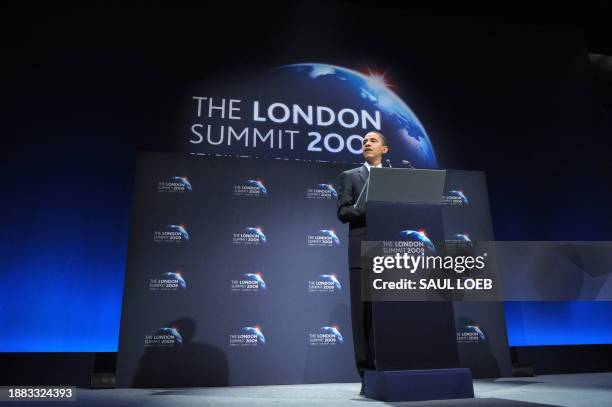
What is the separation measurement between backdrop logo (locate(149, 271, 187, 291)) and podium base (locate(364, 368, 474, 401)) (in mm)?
1826

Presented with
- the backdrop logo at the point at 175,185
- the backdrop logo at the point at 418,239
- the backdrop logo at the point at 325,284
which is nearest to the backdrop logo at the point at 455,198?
the backdrop logo at the point at 325,284

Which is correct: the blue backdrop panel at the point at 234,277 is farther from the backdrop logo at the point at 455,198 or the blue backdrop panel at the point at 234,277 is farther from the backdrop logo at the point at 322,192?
the backdrop logo at the point at 455,198

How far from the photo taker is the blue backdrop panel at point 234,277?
3400mm

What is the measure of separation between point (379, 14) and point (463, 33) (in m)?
1.06

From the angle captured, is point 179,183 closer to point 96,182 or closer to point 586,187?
point 96,182

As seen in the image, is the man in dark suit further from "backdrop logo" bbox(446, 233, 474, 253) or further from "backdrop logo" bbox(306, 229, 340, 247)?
"backdrop logo" bbox(446, 233, 474, 253)

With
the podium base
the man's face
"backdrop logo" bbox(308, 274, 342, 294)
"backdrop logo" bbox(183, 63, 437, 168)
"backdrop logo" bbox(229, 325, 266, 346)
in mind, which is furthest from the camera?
"backdrop logo" bbox(183, 63, 437, 168)

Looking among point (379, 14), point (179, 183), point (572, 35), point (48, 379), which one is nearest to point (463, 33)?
point (379, 14)

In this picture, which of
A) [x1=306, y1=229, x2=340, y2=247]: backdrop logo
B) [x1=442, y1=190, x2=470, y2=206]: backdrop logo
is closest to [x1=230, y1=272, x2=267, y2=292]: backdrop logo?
[x1=306, y1=229, x2=340, y2=247]: backdrop logo

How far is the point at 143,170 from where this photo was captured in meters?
3.80

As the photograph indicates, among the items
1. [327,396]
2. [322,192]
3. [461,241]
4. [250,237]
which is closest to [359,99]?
[322,192]

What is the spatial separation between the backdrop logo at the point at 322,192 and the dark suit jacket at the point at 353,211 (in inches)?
45.1

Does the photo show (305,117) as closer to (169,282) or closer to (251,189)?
(251,189)

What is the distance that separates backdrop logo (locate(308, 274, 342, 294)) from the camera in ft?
12.2
